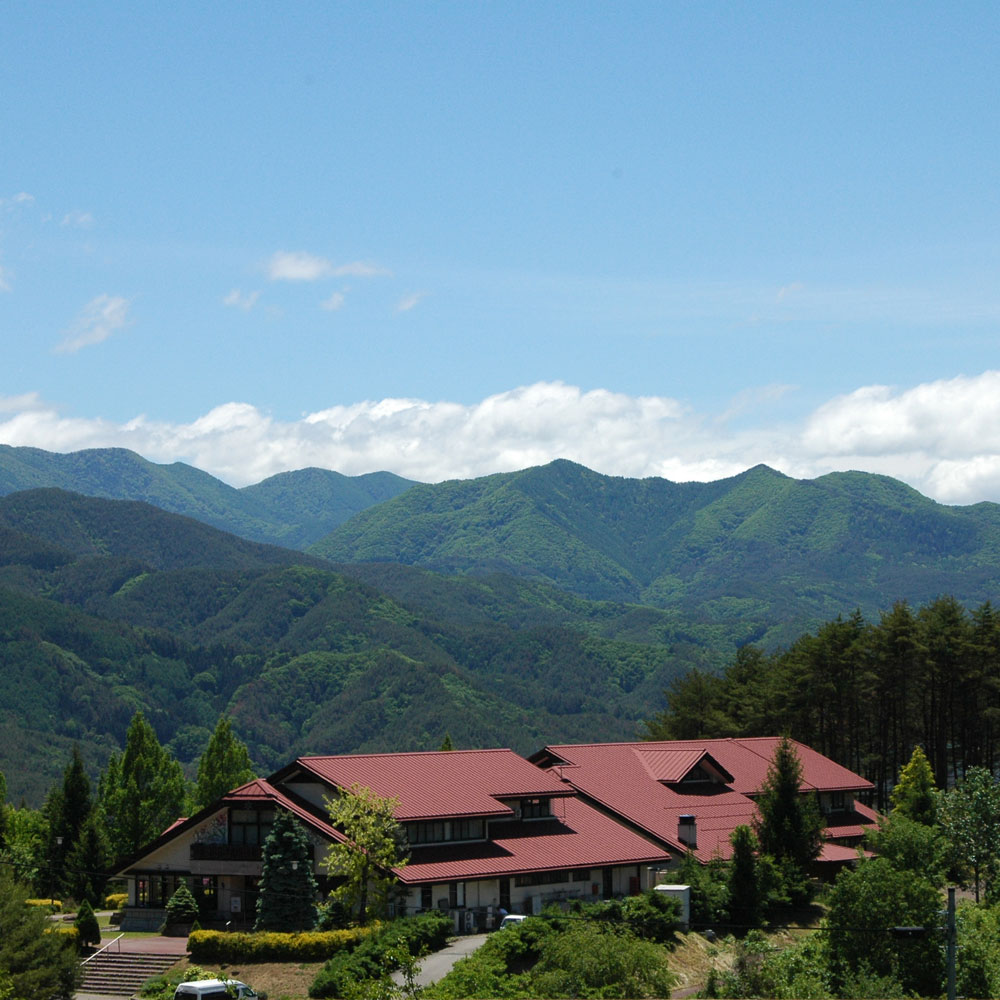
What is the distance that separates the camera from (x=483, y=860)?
58.8 metres

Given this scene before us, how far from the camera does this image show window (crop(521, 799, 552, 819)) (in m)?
63.9

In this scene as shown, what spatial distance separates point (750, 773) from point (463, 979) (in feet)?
110

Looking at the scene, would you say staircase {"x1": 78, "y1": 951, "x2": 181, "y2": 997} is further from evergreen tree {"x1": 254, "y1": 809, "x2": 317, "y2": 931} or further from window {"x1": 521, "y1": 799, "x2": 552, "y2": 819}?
window {"x1": 521, "y1": 799, "x2": 552, "y2": 819}

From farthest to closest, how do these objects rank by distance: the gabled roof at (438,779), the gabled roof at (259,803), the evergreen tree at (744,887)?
the gabled roof at (438,779)
the evergreen tree at (744,887)
the gabled roof at (259,803)

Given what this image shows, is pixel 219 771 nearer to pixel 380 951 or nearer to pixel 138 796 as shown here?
pixel 138 796

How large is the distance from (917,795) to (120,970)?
41.0m

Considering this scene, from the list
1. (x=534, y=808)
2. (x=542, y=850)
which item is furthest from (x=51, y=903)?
(x=542, y=850)

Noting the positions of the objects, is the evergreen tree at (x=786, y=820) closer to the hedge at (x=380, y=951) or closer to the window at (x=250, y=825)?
the hedge at (x=380, y=951)

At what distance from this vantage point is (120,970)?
168ft

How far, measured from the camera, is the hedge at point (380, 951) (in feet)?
151

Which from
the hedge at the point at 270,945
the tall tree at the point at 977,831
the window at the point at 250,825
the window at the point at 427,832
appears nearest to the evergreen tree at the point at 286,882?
the hedge at the point at 270,945

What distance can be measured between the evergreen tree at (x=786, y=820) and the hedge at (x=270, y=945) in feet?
67.6

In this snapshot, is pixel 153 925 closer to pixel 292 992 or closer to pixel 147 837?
pixel 292 992

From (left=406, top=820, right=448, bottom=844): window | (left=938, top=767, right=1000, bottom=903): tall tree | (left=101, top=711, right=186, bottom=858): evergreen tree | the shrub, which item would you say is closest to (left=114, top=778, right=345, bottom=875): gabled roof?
the shrub
